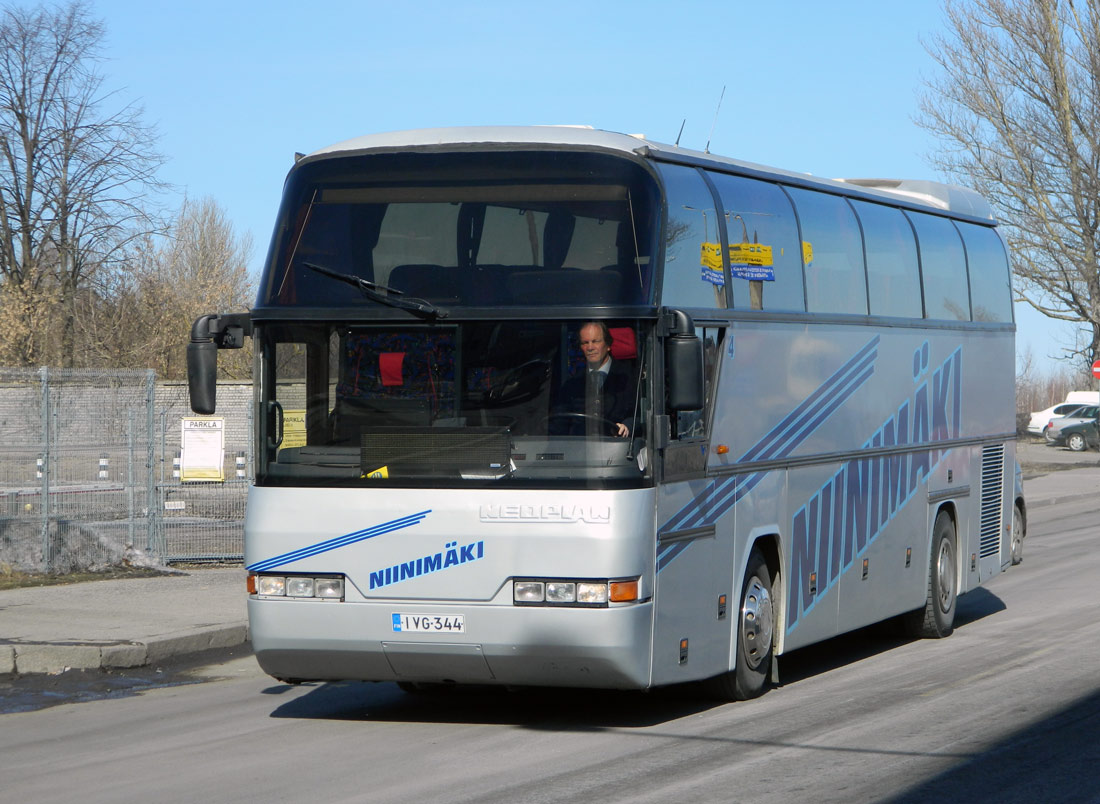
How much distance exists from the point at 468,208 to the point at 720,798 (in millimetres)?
3545

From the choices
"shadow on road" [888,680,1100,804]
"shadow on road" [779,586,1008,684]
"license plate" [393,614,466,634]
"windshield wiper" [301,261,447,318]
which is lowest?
"shadow on road" [779,586,1008,684]

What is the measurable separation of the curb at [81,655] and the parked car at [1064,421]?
49.0 metres

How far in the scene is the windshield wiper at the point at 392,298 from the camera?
319 inches

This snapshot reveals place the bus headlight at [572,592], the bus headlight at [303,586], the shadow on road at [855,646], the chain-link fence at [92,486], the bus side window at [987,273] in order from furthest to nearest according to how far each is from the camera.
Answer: the chain-link fence at [92,486]
the bus side window at [987,273]
the shadow on road at [855,646]
the bus headlight at [303,586]
the bus headlight at [572,592]

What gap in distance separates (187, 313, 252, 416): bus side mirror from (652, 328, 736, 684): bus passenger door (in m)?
2.55

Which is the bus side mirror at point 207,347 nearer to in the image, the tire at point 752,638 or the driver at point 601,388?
the driver at point 601,388

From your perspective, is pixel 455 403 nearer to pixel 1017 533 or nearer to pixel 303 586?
pixel 303 586

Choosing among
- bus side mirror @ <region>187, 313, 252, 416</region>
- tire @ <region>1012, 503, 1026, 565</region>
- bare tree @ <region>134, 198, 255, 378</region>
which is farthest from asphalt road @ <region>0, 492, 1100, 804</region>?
bare tree @ <region>134, 198, 255, 378</region>

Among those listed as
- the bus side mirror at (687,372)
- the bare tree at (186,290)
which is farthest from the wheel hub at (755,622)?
the bare tree at (186,290)

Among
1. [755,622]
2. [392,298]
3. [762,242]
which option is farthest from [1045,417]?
[392,298]

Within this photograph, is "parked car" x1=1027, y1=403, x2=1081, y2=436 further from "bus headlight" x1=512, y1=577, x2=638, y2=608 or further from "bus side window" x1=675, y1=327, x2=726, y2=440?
"bus headlight" x1=512, y1=577, x2=638, y2=608

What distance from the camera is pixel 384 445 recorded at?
8203mm

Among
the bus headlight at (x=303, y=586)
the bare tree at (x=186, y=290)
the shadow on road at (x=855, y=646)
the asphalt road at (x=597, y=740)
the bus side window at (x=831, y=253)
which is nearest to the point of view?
the asphalt road at (x=597, y=740)

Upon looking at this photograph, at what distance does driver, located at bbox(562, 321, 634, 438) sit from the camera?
7926mm
